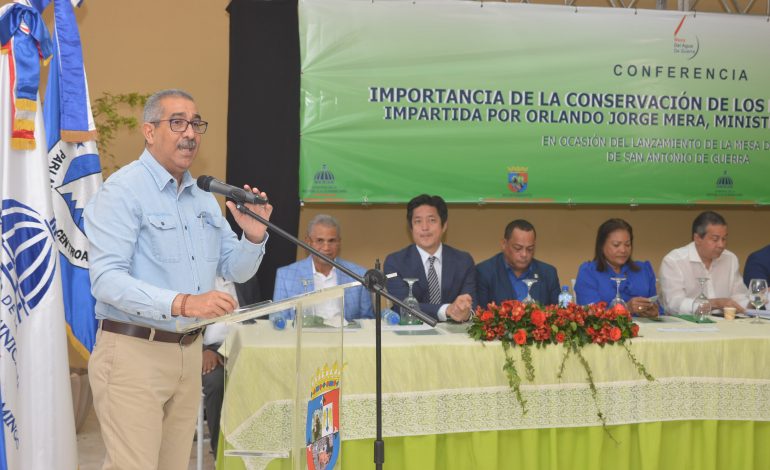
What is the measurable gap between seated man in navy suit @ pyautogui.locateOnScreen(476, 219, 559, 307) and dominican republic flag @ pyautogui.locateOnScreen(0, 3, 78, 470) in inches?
86.1

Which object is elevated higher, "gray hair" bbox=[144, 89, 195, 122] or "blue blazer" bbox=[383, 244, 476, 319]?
"gray hair" bbox=[144, 89, 195, 122]

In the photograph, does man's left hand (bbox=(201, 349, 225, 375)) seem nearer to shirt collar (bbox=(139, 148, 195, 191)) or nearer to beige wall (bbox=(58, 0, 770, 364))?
beige wall (bbox=(58, 0, 770, 364))

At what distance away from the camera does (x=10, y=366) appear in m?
2.86

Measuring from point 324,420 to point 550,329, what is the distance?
1.49 meters

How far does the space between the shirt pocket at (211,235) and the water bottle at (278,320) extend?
1.97ft

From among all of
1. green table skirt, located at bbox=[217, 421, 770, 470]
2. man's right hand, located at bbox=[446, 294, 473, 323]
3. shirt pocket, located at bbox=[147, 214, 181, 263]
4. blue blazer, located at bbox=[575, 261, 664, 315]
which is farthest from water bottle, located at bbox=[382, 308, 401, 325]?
shirt pocket, located at bbox=[147, 214, 181, 263]

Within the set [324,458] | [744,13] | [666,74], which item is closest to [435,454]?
[324,458]

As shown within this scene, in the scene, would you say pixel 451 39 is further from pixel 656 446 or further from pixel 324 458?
pixel 324 458

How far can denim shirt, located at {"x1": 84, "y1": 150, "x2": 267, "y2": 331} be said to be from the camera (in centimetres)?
194

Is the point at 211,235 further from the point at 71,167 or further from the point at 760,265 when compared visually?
the point at 760,265

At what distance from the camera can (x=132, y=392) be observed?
2.04 metres

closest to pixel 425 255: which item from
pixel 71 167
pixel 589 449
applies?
pixel 589 449

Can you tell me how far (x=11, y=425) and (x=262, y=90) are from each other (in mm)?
2423

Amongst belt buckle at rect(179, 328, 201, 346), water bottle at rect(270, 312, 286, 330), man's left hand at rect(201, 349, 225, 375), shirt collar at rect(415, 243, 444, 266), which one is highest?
shirt collar at rect(415, 243, 444, 266)
